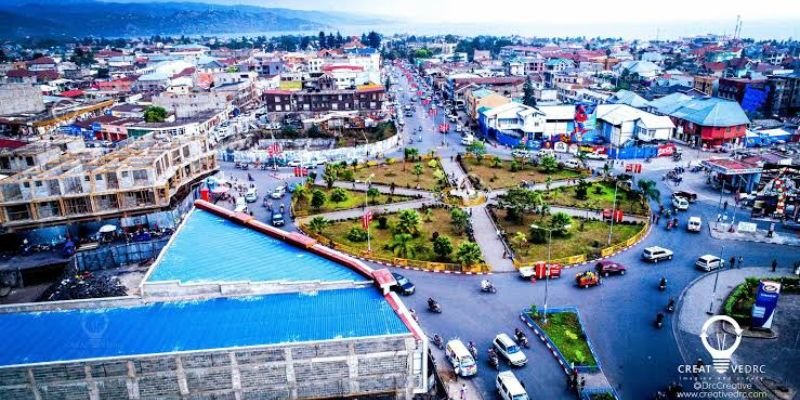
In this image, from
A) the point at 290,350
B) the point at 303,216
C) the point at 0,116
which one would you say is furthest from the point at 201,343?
the point at 0,116

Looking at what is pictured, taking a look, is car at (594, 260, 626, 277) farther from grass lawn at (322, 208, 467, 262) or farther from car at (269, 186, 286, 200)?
car at (269, 186, 286, 200)

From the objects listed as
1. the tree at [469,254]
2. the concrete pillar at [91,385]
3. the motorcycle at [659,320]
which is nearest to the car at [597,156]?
the tree at [469,254]

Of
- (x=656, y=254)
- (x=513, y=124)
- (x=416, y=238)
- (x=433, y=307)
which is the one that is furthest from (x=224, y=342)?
(x=513, y=124)

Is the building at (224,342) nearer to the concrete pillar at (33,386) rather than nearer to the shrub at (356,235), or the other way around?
the concrete pillar at (33,386)

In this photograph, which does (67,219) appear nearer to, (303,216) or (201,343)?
(303,216)

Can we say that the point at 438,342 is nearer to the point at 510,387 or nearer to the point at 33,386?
the point at 510,387
